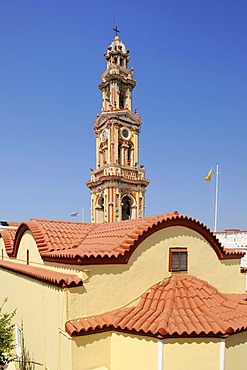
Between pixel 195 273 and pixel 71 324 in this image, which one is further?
pixel 195 273

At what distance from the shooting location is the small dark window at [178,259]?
815 cm

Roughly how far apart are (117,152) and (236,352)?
2164 centimetres

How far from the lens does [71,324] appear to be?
6199 mm

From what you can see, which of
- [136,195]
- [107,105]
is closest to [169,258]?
[136,195]

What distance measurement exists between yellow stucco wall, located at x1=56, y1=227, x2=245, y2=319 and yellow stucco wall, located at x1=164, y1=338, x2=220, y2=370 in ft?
5.48

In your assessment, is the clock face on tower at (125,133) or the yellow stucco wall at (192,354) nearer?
the yellow stucco wall at (192,354)

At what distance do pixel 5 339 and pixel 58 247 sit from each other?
9.24ft

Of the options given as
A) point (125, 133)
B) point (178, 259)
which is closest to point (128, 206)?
point (125, 133)

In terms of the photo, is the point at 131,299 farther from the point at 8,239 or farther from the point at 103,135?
the point at 103,135

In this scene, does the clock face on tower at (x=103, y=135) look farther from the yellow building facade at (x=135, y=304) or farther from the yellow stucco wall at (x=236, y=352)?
the yellow stucco wall at (x=236, y=352)

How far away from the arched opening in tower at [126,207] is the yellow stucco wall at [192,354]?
20615mm

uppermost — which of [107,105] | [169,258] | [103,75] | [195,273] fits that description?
[103,75]

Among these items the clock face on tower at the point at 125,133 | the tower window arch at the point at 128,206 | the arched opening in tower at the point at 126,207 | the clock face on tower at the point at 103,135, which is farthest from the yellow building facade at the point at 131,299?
the clock face on tower at the point at 103,135

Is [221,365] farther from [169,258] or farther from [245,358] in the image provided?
[169,258]
